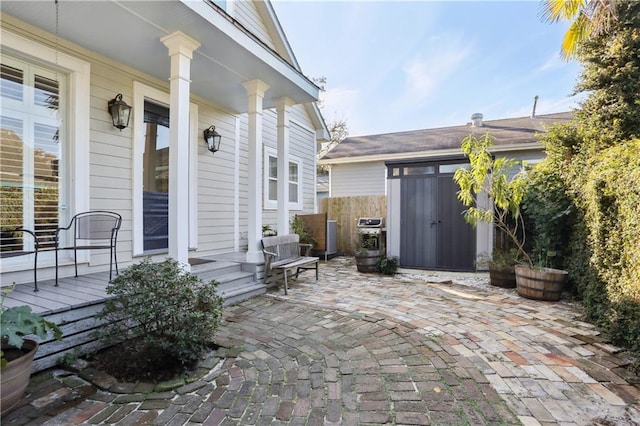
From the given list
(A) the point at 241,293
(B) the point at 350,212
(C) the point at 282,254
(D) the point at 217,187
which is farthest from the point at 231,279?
(B) the point at 350,212

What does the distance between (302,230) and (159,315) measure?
18.1 ft

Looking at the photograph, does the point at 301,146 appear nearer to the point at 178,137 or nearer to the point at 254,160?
the point at 254,160

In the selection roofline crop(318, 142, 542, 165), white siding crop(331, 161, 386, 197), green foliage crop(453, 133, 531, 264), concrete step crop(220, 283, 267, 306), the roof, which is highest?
the roof

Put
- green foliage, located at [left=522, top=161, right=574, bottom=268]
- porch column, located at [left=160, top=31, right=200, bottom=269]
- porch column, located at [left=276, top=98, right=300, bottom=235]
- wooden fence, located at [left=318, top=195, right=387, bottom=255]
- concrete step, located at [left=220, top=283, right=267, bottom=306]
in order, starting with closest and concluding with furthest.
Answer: porch column, located at [left=160, top=31, right=200, bottom=269] → concrete step, located at [left=220, top=283, right=267, bottom=306] → green foliage, located at [left=522, top=161, right=574, bottom=268] → porch column, located at [left=276, top=98, right=300, bottom=235] → wooden fence, located at [left=318, top=195, right=387, bottom=255]

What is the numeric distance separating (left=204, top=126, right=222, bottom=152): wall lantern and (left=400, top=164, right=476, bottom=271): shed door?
3.85 m

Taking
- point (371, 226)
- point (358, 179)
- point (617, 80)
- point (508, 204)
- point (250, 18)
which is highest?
point (250, 18)

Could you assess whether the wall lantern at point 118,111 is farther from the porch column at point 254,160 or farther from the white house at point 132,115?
the porch column at point 254,160

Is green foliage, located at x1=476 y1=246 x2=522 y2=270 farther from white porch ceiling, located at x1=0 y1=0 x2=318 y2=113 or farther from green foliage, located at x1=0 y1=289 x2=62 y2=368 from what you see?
green foliage, located at x1=0 y1=289 x2=62 y2=368

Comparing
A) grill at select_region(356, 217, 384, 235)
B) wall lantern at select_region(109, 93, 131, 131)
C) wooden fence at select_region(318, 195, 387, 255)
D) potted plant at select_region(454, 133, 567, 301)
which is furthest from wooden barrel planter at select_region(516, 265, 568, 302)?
wall lantern at select_region(109, 93, 131, 131)

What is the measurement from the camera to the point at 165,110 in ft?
16.5

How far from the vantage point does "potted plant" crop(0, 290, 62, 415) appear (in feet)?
5.79

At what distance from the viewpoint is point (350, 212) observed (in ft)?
29.9

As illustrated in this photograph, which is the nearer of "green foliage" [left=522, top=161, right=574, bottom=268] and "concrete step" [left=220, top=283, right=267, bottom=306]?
"concrete step" [left=220, top=283, right=267, bottom=306]

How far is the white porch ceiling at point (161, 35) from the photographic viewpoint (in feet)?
10.3
